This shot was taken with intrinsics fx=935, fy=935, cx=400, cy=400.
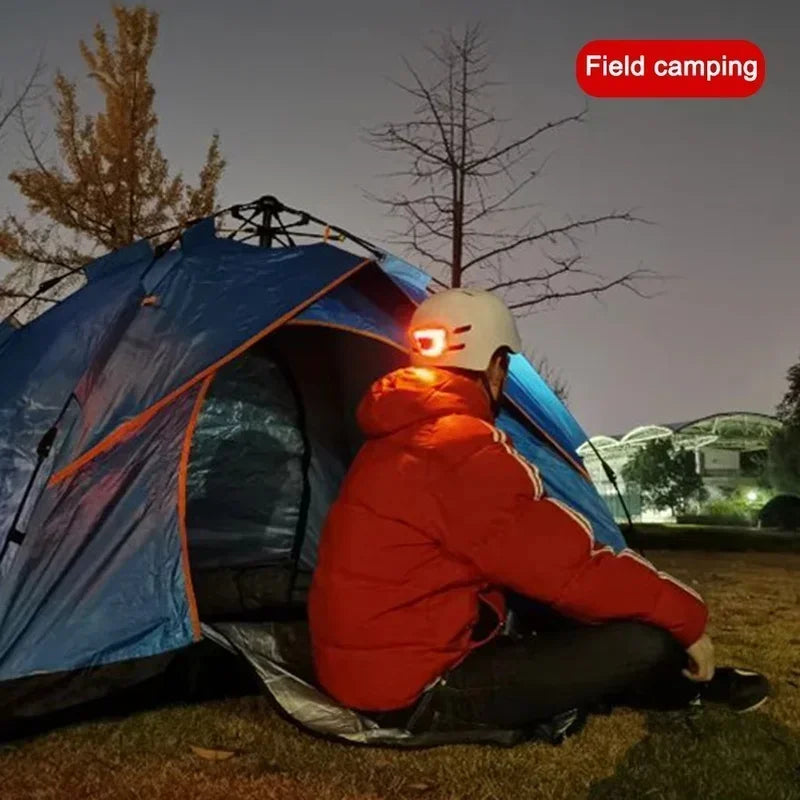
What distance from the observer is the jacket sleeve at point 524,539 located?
2932 mm

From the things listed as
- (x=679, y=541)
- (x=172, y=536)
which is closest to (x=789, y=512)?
(x=679, y=541)

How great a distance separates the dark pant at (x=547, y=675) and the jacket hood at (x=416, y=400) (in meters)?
0.85

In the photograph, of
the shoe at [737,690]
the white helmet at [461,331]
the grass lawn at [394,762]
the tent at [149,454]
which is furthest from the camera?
the shoe at [737,690]

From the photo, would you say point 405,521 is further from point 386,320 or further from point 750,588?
point 750,588

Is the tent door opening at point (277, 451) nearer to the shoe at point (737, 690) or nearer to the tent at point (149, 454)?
the tent at point (149, 454)

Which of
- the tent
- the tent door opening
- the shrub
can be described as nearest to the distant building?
the shrub

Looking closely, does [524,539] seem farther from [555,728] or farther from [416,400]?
[555,728]

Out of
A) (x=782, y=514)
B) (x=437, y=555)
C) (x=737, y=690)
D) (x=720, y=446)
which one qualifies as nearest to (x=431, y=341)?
(x=437, y=555)

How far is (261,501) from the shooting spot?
5859mm

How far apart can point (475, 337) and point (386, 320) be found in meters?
1.35

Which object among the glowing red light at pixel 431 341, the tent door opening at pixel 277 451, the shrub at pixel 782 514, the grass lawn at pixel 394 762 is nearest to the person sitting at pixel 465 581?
the glowing red light at pixel 431 341

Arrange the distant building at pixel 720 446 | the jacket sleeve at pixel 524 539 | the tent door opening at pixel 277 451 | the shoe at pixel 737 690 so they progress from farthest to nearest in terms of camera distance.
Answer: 1. the distant building at pixel 720 446
2. the tent door opening at pixel 277 451
3. the shoe at pixel 737 690
4. the jacket sleeve at pixel 524 539

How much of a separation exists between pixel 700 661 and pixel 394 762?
114cm

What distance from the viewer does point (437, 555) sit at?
309 centimetres
